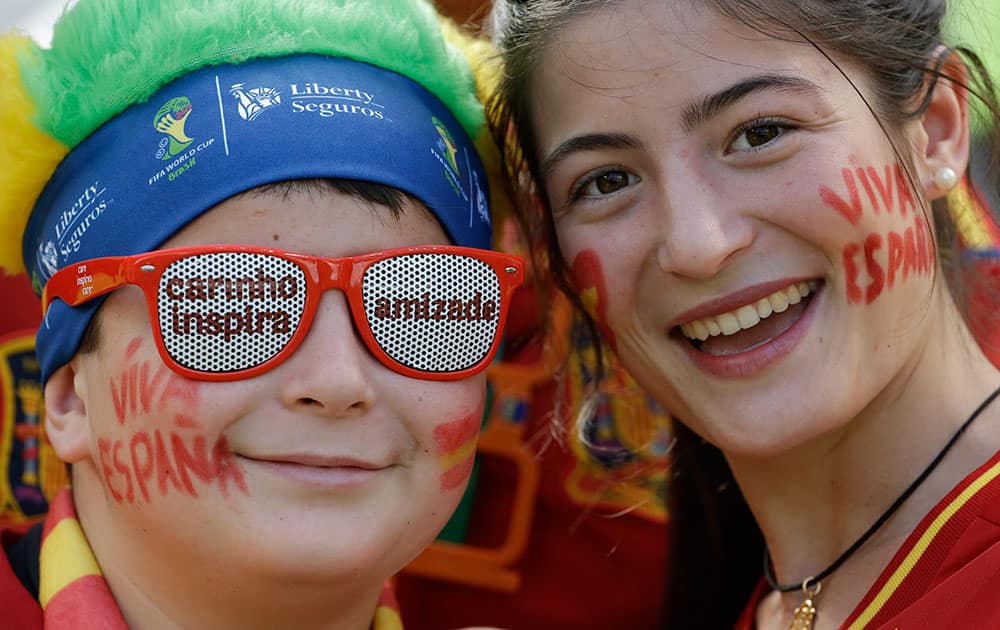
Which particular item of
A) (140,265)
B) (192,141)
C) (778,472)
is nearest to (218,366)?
(140,265)

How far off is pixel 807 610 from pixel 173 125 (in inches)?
61.4

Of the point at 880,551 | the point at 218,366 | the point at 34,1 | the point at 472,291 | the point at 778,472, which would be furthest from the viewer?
the point at 34,1

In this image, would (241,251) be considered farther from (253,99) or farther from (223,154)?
(253,99)

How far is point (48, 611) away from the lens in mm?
2031

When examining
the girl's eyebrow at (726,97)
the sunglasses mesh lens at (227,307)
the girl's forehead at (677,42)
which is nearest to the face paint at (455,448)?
the sunglasses mesh lens at (227,307)

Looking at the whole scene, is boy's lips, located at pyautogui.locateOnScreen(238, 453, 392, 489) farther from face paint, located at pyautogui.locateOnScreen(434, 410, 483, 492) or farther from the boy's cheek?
face paint, located at pyautogui.locateOnScreen(434, 410, 483, 492)

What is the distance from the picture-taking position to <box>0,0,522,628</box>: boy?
1.96 metres

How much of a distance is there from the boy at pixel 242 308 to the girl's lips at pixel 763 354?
45cm

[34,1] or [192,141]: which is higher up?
[192,141]

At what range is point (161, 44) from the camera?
2.07 metres

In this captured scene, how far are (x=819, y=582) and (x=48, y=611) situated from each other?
150 cm

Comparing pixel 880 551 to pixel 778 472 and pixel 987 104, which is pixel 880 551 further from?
pixel 987 104

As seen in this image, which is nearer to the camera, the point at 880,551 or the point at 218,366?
the point at 218,366

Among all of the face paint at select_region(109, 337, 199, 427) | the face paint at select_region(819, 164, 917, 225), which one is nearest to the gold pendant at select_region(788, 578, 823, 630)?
the face paint at select_region(819, 164, 917, 225)
